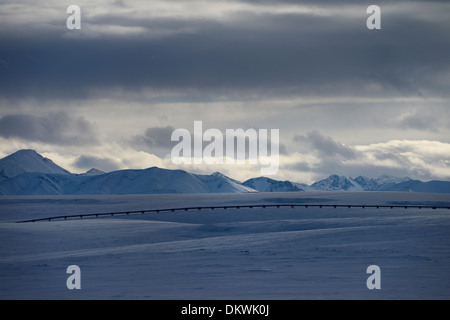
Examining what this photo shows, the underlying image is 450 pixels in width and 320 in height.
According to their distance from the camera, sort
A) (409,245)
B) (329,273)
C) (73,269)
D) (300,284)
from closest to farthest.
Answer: (300,284) < (329,273) < (73,269) < (409,245)

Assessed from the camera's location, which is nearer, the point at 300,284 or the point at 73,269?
the point at 300,284

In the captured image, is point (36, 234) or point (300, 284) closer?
point (300, 284)

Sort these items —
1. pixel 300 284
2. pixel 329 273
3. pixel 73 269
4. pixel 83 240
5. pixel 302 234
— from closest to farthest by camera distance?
pixel 300 284, pixel 329 273, pixel 73 269, pixel 302 234, pixel 83 240

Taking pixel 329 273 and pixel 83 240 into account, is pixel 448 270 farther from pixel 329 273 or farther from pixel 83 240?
pixel 83 240

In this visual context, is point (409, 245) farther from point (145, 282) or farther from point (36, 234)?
point (36, 234)

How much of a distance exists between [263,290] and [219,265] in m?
7.74

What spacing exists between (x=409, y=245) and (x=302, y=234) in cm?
970
